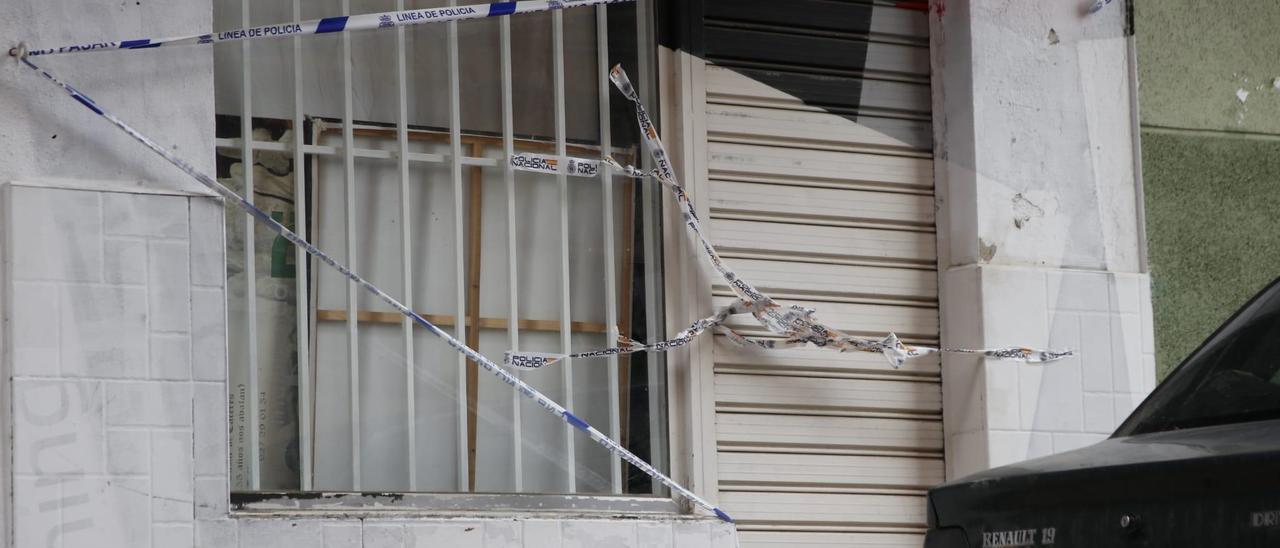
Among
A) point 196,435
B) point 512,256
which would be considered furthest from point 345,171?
point 196,435

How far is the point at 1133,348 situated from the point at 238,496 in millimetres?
3755

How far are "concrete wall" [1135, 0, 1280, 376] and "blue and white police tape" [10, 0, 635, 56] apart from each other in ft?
8.78

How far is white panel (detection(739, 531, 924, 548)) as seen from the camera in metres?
6.58

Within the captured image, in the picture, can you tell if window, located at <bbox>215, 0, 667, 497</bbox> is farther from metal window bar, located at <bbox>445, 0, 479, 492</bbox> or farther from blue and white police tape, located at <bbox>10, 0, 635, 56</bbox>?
blue and white police tape, located at <bbox>10, 0, 635, 56</bbox>

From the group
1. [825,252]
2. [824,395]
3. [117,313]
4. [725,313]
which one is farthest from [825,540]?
[117,313]

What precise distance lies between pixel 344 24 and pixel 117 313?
129cm

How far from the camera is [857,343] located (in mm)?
6719

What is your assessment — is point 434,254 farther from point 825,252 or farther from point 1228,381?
point 1228,381

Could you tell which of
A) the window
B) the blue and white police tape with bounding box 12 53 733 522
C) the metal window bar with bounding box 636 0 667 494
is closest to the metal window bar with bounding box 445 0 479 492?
A: the window

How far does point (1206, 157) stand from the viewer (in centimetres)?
753

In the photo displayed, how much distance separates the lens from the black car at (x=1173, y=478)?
303 cm

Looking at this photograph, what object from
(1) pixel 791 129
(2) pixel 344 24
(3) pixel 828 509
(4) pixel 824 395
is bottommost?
(3) pixel 828 509

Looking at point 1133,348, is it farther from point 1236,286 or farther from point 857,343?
point 857,343

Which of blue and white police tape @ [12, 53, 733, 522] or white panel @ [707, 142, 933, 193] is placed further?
white panel @ [707, 142, 933, 193]
